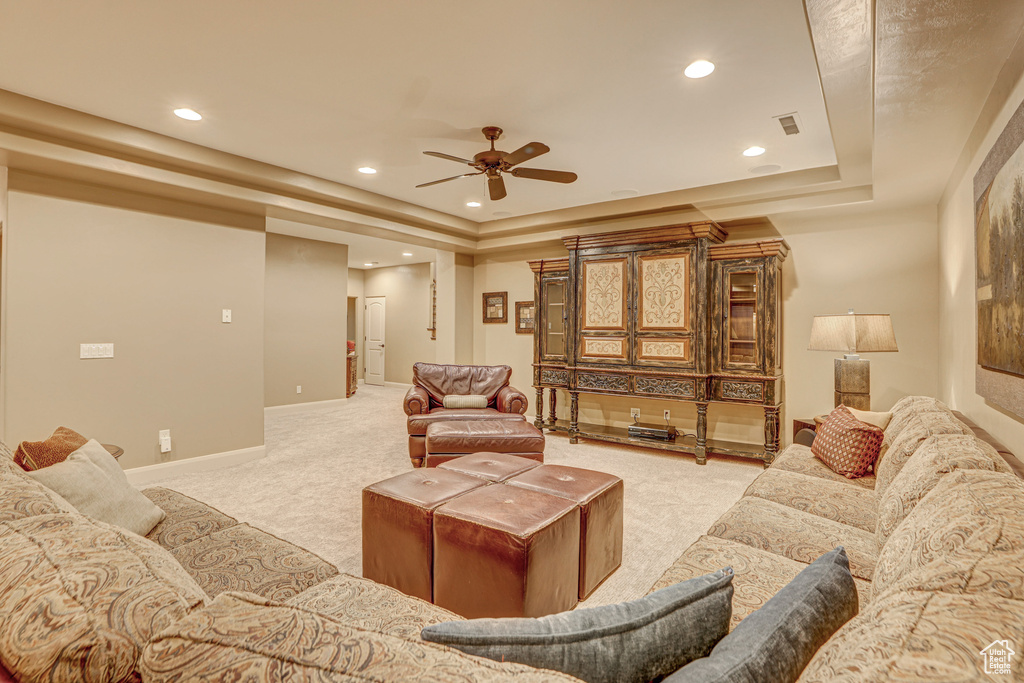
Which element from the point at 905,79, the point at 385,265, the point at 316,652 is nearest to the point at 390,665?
the point at 316,652

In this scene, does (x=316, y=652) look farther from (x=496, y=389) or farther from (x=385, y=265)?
(x=385, y=265)

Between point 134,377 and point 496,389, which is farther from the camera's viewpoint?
point 496,389

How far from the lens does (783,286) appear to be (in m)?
4.70

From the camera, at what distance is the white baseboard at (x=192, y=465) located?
3.81 m

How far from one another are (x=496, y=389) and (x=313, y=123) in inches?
115

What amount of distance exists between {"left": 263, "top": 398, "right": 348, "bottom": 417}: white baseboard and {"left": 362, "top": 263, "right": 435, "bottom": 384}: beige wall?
1.96 m

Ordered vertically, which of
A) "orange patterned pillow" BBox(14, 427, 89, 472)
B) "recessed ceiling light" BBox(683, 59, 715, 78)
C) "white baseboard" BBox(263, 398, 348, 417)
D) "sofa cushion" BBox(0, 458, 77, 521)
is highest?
"recessed ceiling light" BBox(683, 59, 715, 78)

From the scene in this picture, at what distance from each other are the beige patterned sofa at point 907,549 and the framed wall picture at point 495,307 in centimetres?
450

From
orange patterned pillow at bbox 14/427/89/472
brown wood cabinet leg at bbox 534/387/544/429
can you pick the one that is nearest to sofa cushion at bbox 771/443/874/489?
brown wood cabinet leg at bbox 534/387/544/429

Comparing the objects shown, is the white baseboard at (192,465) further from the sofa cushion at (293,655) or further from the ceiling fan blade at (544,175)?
the sofa cushion at (293,655)

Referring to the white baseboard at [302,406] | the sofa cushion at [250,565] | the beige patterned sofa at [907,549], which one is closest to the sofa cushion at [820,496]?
the beige patterned sofa at [907,549]

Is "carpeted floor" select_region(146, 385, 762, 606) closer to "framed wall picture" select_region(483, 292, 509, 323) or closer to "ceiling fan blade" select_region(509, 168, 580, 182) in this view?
"framed wall picture" select_region(483, 292, 509, 323)

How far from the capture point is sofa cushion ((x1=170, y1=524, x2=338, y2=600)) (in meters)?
1.37

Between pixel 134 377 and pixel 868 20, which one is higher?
pixel 868 20
